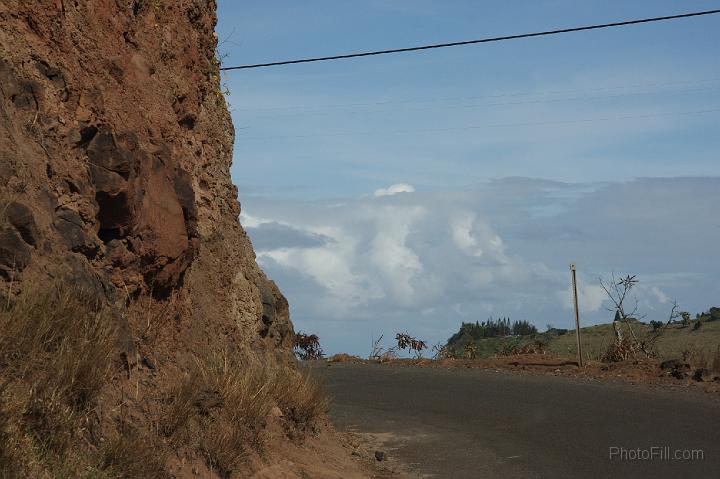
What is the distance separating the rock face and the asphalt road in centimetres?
304

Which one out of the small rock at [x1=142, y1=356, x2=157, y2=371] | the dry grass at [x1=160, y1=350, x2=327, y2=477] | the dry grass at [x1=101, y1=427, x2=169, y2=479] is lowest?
the dry grass at [x1=101, y1=427, x2=169, y2=479]

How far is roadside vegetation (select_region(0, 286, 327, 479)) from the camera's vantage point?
574 cm

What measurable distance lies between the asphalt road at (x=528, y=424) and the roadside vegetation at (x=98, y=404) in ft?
10.0

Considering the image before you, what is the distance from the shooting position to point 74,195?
845cm

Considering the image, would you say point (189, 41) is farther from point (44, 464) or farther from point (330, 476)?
point (44, 464)

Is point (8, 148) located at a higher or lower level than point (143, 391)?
higher

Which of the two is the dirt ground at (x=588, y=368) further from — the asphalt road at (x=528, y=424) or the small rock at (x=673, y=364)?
the asphalt road at (x=528, y=424)

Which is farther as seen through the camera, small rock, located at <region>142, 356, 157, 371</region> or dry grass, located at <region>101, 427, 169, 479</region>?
small rock, located at <region>142, 356, 157, 371</region>

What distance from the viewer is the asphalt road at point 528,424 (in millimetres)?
10375

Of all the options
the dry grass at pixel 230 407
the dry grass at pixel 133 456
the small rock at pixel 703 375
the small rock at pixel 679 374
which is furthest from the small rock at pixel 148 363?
the small rock at pixel 679 374

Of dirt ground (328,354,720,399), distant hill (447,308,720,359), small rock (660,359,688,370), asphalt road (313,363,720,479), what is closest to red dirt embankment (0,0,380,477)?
asphalt road (313,363,720,479)

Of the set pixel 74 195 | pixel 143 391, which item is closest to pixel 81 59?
pixel 74 195

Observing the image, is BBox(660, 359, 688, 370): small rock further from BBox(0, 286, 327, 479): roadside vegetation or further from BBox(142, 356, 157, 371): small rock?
BBox(142, 356, 157, 371): small rock

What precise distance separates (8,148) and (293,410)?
468 centimetres
